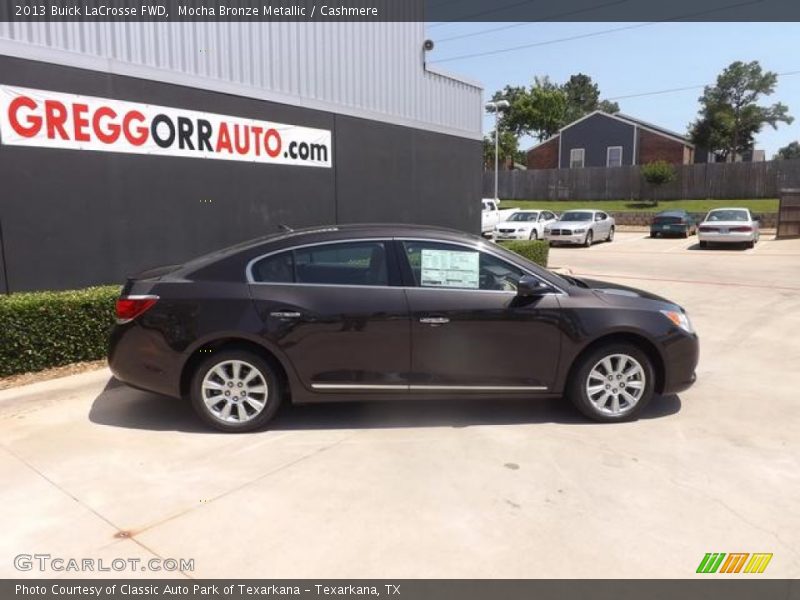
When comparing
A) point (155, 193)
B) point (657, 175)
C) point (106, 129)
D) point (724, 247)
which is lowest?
point (724, 247)

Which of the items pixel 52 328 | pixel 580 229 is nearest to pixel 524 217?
pixel 580 229

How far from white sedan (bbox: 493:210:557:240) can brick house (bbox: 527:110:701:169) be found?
21.8m

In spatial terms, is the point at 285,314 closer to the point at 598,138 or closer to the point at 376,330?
the point at 376,330

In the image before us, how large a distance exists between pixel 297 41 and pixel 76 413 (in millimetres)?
6904

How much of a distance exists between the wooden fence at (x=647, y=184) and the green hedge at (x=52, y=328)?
123 ft

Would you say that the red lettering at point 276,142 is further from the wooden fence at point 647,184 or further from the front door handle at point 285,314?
the wooden fence at point 647,184

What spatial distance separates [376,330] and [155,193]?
4.79 m

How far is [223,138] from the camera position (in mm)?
8586

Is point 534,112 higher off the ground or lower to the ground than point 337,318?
higher

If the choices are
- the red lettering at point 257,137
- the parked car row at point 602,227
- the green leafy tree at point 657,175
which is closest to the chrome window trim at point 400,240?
the red lettering at point 257,137

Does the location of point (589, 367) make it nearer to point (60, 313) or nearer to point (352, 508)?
point (352, 508)
